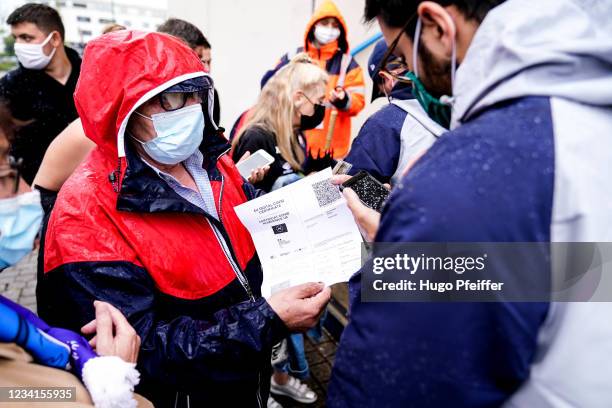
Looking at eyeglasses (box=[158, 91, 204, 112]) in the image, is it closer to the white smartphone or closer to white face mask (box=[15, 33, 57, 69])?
the white smartphone

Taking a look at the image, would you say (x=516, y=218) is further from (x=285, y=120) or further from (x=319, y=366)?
(x=319, y=366)

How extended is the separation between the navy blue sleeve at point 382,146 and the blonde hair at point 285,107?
3.44 feet

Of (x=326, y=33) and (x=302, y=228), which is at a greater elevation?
(x=326, y=33)

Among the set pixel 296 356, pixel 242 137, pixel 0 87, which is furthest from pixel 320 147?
pixel 0 87

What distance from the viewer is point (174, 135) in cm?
157

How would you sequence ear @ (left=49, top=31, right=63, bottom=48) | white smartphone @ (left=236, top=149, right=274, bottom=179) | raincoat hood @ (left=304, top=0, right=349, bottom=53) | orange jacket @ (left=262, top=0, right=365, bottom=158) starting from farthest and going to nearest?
raincoat hood @ (left=304, top=0, right=349, bottom=53) → orange jacket @ (left=262, top=0, right=365, bottom=158) → ear @ (left=49, top=31, right=63, bottom=48) → white smartphone @ (left=236, top=149, right=274, bottom=179)

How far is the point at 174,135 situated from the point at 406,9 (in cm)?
99

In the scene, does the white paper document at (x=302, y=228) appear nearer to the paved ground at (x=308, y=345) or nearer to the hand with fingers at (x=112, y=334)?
the hand with fingers at (x=112, y=334)

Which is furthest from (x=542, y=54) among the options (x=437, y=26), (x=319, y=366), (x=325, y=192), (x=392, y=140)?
(x=319, y=366)

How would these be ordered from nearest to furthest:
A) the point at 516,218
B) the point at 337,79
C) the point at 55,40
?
the point at 516,218
the point at 55,40
the point at 337,79

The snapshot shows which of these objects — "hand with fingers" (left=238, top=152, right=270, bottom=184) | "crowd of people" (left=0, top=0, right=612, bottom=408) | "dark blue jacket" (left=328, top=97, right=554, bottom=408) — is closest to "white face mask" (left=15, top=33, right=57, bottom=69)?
"crowd of people" (left=0, top=0, right=612, bottom=408)

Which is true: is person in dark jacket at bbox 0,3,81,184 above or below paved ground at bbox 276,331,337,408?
above

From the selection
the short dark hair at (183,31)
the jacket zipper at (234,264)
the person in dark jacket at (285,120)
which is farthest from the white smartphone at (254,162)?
the short dark hair at (183,31)

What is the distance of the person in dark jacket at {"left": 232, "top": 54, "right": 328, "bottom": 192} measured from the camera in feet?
9.27
